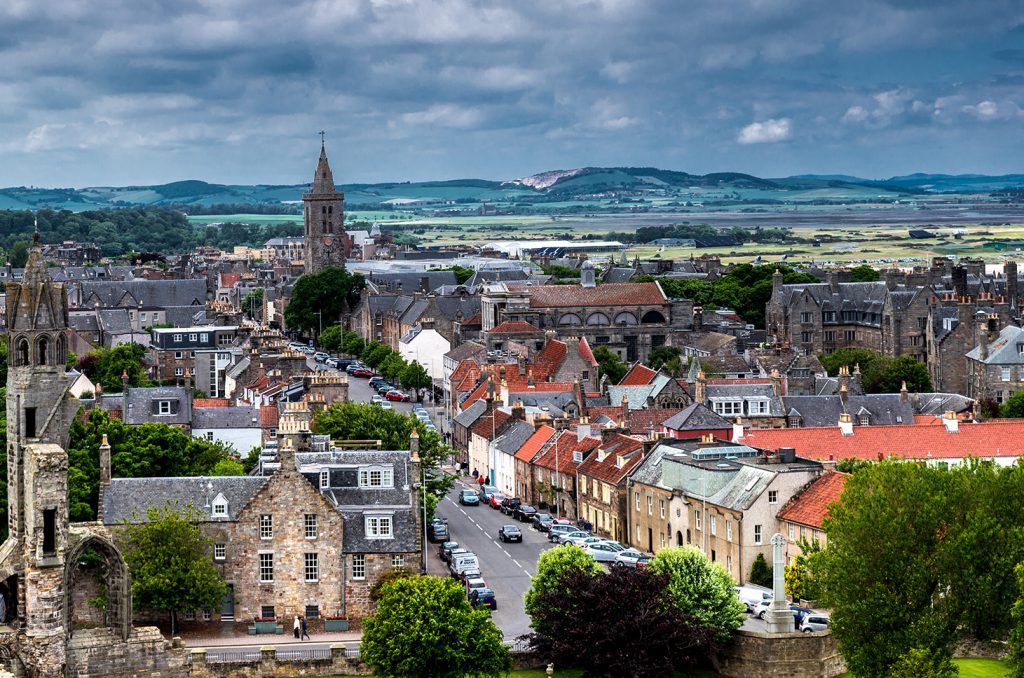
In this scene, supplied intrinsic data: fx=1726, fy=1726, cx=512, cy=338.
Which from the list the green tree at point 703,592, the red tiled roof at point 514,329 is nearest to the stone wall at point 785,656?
the green tree at point 703,592

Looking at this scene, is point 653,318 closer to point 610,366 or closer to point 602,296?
point 602,296

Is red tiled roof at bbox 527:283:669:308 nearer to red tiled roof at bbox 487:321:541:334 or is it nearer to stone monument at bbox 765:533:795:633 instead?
red tiled roof at bbox 487:321:541:334

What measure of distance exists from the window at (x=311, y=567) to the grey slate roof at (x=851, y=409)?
44.8 metres

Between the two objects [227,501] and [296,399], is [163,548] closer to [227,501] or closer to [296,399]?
[227,501]

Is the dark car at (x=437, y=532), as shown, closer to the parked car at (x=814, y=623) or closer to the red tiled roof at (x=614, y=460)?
the red tiled roof at (x=614, y=460)

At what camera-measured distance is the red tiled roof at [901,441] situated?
80.8 m

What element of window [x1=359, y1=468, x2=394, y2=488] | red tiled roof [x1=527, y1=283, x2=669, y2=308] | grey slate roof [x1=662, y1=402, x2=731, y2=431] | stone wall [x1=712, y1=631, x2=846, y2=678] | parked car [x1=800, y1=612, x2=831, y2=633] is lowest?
stone wall [x1=712, y1=631, x2=846, y2=678]

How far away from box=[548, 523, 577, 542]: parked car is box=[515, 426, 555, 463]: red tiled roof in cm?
1073

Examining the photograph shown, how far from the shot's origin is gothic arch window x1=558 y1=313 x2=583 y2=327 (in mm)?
170500

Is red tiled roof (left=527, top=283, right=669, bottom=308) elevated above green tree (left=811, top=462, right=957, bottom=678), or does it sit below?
above

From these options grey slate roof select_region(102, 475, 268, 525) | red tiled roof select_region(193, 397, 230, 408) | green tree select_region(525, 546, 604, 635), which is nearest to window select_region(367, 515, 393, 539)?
grey slate roof select_region(102, 475, 268, 525)

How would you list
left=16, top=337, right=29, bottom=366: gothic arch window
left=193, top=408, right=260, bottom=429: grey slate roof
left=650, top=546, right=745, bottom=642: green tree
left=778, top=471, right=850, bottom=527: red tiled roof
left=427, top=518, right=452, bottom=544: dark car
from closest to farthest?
left=16, top=337, right=29, bottom=366: gothic arch window < left=650, top=546, right=745, bottom=642: green tree < left=778, top=471, right=850, bottom=527: red tiled roof < left=427, top=518, right=452, bottom=544: dark car < left=193, top=408, right=260, bottom=429: grey slate roof

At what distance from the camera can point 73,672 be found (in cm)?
4675

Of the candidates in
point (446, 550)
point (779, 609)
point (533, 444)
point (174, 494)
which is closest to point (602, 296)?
point (533, 444)
